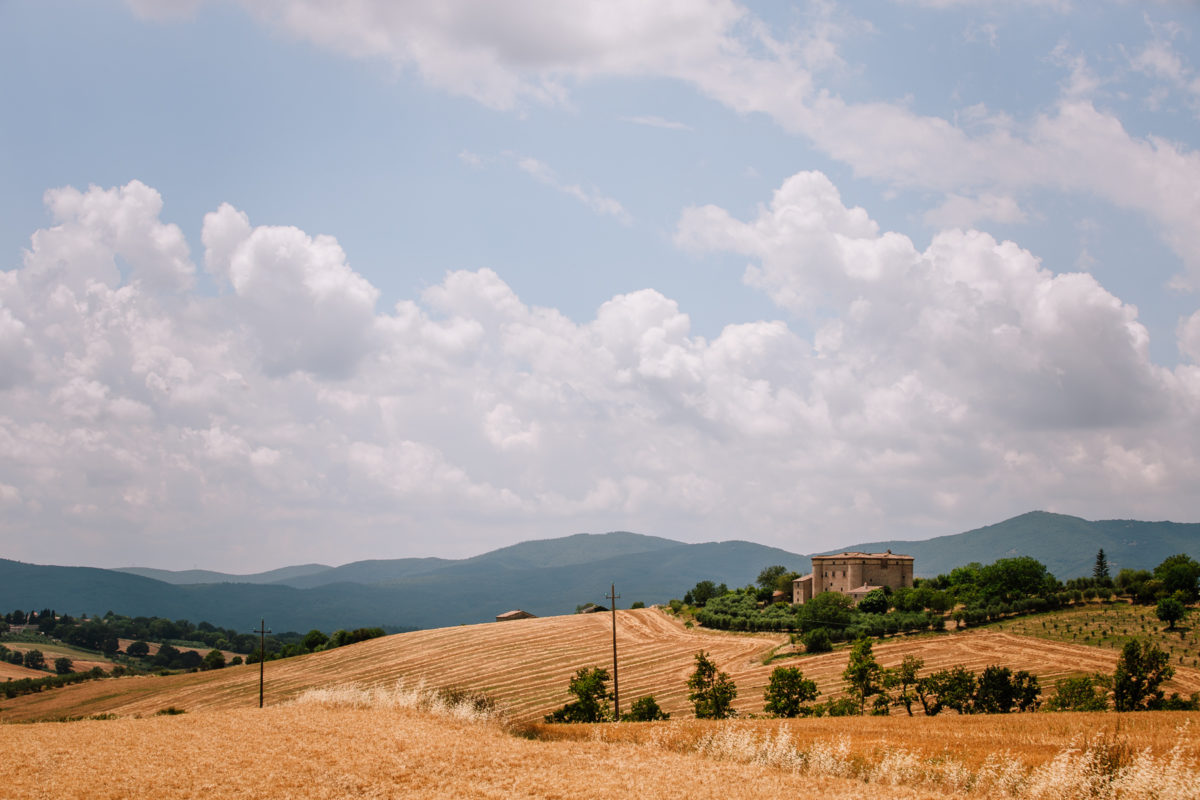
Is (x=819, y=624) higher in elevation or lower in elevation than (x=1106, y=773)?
lower

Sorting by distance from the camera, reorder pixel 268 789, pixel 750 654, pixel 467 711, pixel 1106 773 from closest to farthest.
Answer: pixel 1106 773 → pixel 268 789 → pixel 467 711 → pixel 750 654

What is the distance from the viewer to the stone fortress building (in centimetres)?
15162

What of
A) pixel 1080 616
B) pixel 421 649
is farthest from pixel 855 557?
pixel 421 649

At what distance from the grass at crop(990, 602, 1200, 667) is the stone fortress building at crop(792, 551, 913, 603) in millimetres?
40973

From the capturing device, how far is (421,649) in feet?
384

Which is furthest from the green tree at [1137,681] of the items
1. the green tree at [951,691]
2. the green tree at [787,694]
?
the green tree at [787,694]

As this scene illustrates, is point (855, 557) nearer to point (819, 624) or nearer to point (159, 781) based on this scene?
point (819, 624)

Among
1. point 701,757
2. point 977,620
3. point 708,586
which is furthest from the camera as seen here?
point 708,586

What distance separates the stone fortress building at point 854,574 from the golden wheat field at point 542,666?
132 feet

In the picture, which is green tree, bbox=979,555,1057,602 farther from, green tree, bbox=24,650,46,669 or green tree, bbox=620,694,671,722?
green tree, bbox=24,650,46,669

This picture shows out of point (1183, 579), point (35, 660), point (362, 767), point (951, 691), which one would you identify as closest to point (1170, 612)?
point (1183, 579)

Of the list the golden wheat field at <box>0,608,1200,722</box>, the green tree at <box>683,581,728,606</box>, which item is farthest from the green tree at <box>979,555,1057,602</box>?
the green tree at <box>683,581,728,606</box>

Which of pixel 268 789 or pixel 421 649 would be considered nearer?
pixel 268 789

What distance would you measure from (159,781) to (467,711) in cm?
1531
